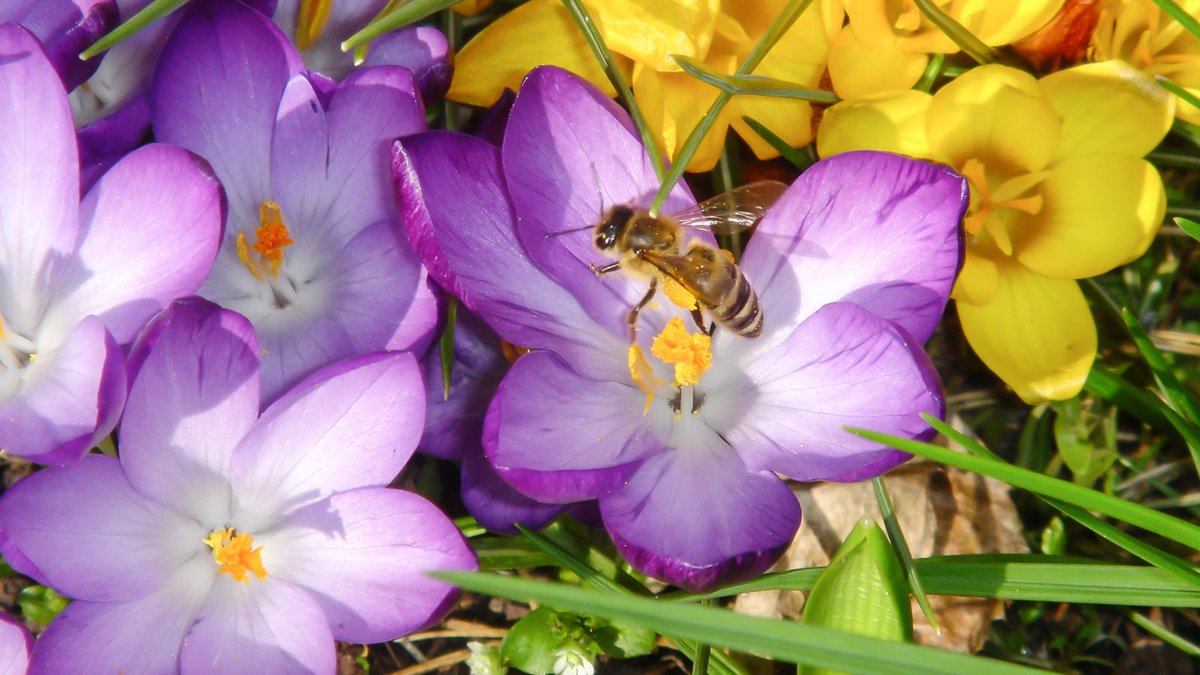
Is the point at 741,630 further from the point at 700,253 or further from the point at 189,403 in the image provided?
the point at 189,403

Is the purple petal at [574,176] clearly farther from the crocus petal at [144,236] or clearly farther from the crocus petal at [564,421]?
the crocus petal at [144,236]

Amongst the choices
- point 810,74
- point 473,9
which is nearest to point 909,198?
point 810,74

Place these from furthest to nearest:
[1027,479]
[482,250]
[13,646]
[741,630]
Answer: [482,250]
[13,646]
[1027,479]
[741,630]

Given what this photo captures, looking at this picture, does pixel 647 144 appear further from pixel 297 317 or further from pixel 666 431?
pixel 297 317

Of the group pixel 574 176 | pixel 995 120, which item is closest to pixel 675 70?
pixel 574 176

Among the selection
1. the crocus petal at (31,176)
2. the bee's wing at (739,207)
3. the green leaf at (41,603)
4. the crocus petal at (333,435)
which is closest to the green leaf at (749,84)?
the bee's wing at (739,207)

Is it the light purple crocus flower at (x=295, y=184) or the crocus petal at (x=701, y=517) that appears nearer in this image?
the crocus petal at (x=701, y=517)
